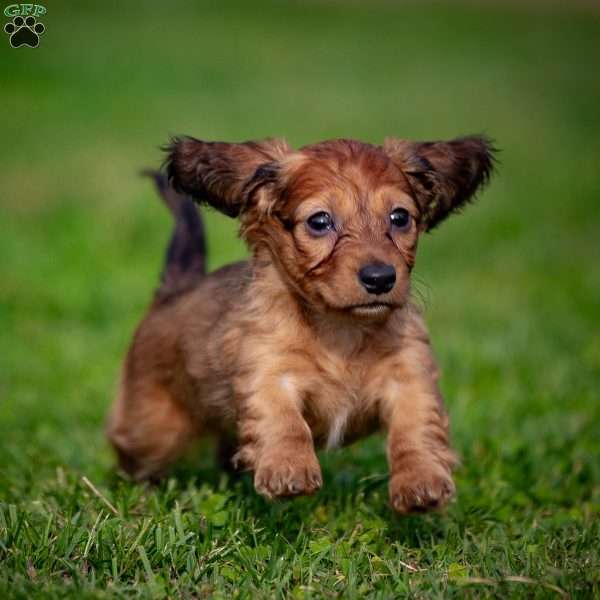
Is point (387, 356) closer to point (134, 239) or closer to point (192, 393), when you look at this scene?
point (192, 393)

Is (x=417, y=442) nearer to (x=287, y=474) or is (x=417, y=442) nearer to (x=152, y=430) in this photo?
(x=287, y=474)

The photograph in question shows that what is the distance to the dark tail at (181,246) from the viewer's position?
4718mm

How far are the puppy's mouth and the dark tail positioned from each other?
1476 millimetres

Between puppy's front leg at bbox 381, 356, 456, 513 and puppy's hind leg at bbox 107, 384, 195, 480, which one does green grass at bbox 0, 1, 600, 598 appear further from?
puppy's front leg at bbox 381, 356, 456, 513

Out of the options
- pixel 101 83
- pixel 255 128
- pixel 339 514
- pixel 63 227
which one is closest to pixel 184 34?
pixel 101 83

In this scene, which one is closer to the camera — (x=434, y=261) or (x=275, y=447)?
(x=275, y=447)

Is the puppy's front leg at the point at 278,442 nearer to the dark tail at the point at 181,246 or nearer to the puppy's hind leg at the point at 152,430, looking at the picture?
the puppy's hind leg at the point at 152,430

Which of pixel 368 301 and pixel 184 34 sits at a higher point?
pixel 184 34

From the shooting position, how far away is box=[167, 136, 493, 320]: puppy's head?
3324 mm

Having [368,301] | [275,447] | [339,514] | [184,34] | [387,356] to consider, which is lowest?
[339,514]

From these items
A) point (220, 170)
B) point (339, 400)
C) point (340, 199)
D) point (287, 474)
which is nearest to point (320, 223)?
point (340, 199)

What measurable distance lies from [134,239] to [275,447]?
641cm

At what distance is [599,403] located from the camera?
5.64 metres

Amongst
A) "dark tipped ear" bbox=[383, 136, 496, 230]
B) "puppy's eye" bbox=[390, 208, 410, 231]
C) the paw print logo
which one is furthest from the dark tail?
"puppy's eye" bbox=[390, 208, 410, 231]
